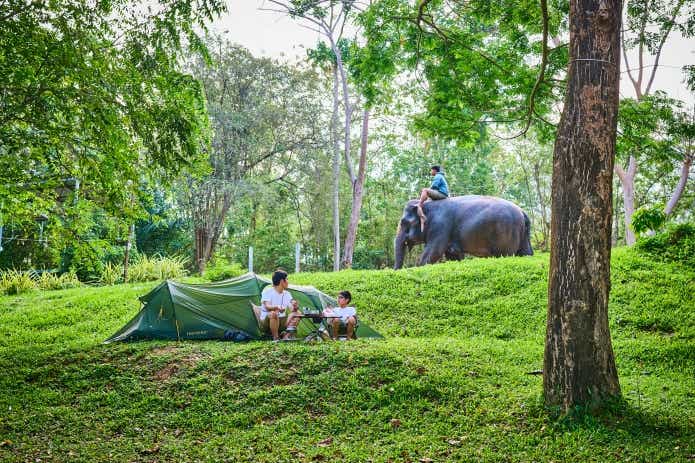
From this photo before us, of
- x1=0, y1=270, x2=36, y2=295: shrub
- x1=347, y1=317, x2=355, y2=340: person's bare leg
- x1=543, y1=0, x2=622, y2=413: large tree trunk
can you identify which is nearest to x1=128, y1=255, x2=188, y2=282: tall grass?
x1=0, y1=270, x2=36, y2=295: shrub

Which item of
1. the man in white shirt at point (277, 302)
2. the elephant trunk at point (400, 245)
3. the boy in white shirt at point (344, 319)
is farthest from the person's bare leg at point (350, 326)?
the elephant trunk at point (400, 245)

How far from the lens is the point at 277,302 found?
9578 millimetres

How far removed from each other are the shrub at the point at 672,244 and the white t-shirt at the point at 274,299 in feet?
25.6

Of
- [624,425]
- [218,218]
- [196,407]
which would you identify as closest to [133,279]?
[218,218]

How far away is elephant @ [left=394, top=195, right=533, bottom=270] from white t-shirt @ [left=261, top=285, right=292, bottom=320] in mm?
6316

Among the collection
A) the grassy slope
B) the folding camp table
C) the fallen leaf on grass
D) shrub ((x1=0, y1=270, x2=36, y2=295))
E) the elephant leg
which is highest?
the elephant leg

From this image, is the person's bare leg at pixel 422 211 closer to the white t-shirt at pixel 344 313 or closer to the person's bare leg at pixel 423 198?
the person's bare leg at pixel 423 198

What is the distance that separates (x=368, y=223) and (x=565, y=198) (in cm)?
2607

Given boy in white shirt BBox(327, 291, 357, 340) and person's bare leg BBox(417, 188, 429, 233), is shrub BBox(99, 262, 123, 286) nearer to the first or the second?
person's bare leg BBox(417, 188, 429, 233)

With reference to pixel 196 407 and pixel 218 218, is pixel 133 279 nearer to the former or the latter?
pixel 218 218

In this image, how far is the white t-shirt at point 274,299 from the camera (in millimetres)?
9539

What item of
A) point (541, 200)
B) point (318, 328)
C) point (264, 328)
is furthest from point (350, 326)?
point (541, 200)

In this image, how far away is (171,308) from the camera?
10.0m

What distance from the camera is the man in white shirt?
9.47 metres
